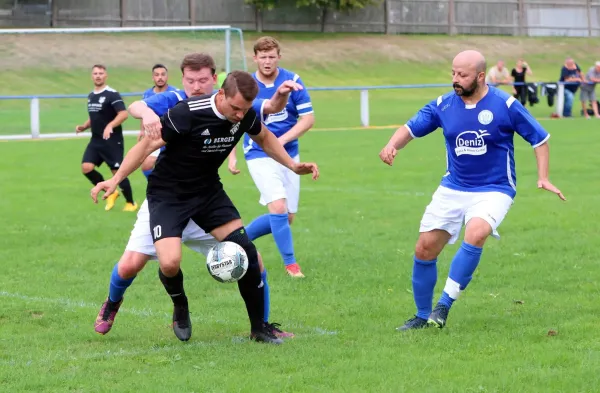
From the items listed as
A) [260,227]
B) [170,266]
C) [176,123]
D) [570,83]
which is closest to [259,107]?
[176,123]

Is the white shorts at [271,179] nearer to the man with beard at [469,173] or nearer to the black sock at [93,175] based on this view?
the man with beard at [469,173]

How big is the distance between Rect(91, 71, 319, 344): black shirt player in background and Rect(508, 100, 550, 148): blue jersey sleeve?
1.44 metres

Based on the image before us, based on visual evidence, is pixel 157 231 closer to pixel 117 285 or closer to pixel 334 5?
pixel 117 285

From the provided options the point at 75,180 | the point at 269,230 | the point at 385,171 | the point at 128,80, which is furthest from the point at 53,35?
the point at 269,230

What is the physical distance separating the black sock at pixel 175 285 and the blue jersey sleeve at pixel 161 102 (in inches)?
48.0

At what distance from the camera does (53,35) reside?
2819 cm

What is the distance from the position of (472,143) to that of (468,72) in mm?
505

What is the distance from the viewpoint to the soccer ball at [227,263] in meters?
6.60

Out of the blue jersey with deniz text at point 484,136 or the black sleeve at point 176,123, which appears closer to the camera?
the black sleeve at point 176,123

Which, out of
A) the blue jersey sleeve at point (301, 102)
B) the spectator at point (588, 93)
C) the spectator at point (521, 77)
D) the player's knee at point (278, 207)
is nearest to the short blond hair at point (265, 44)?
the blue jersey sleeve at point (301, 102)

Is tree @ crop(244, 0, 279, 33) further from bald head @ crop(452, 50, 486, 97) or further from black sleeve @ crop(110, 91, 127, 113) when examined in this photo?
bald head @ crop(452, 50, 486, 97)

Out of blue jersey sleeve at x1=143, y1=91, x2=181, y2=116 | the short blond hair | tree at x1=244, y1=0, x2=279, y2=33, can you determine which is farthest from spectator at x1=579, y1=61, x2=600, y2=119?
blue jersey sleeve at x1=143, y1=91, x2=181, y2=116

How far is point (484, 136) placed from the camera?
7195 millimetres

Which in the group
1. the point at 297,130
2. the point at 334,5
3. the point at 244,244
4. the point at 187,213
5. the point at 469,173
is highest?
the point at 334,5
